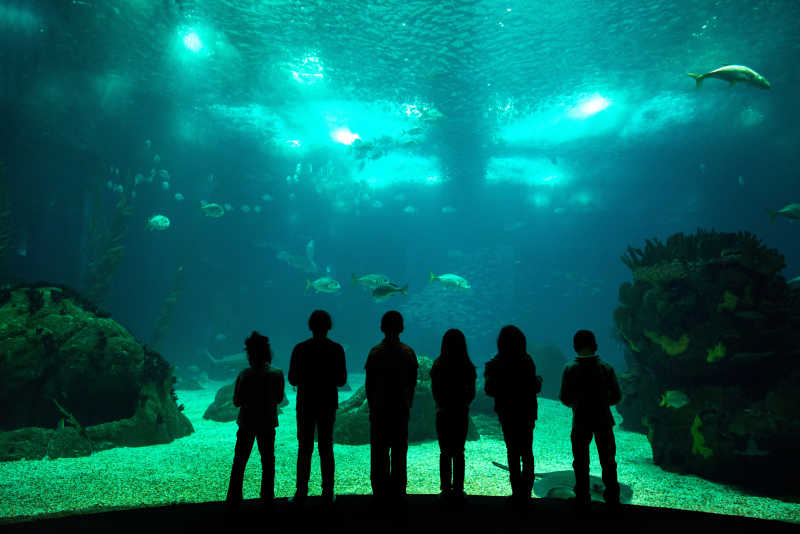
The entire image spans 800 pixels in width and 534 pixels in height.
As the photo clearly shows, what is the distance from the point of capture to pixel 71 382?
739cm

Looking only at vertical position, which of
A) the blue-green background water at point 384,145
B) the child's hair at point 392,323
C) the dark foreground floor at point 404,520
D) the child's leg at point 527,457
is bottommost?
the dark foreground floor at point 404,520

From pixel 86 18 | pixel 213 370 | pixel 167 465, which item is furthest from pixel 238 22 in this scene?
pixel 213 370

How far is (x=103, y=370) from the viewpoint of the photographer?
25.2 feet

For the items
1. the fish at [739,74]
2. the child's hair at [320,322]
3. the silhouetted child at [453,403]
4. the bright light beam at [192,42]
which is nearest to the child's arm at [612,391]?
the silhouetted child at [453,403]

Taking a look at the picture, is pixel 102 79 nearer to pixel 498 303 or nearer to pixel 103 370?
pixel 103 370

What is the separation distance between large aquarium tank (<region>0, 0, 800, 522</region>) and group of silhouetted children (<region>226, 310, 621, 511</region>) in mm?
1529

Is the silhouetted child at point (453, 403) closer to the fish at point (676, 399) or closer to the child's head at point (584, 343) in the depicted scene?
the child's head at point (584, 343)

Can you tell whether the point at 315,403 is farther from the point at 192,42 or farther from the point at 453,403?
the point at 192,42

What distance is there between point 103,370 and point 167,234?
84.3 ft

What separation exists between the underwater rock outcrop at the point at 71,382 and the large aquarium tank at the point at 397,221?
0.16ft

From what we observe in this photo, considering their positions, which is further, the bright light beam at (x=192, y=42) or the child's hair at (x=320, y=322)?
the bright light beam at (x=192, y=42)

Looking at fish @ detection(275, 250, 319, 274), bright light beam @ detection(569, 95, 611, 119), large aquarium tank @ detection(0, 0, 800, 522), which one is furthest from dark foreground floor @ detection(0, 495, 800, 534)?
fish @ detection(275, 250, 319, 274)

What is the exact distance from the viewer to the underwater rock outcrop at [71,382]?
270 inches

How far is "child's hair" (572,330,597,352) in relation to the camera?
319 centimetres
